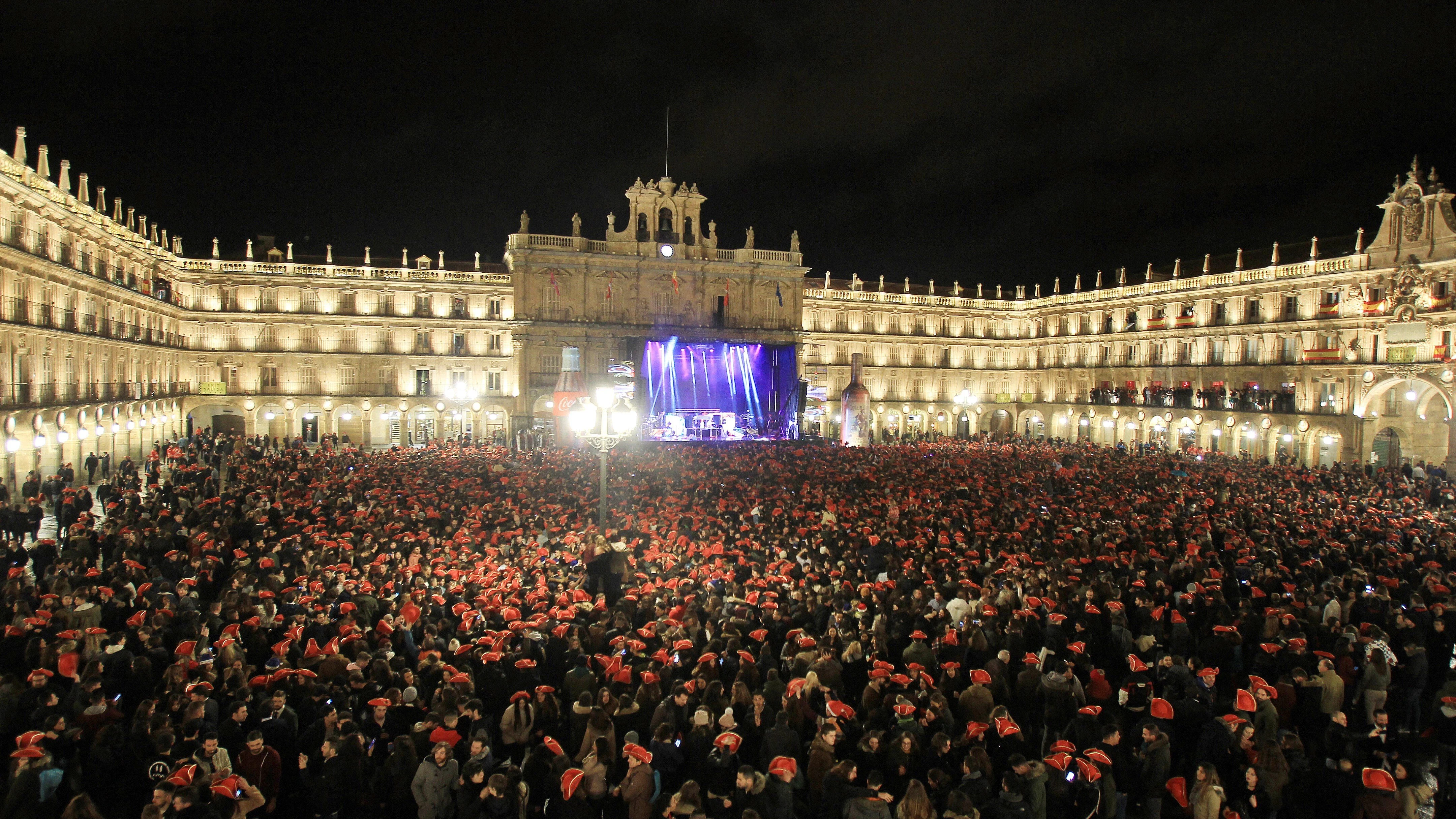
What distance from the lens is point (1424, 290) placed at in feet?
106

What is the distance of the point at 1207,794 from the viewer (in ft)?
18.4

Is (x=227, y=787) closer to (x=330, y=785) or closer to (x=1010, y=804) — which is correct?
(x=330, y=785)

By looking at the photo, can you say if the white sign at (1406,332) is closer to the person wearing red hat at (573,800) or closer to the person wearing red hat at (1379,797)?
the person wearing red hat at (1379,797)

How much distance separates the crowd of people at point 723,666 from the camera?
5.89m

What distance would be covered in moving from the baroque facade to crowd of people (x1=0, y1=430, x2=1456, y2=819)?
22550 millimetres

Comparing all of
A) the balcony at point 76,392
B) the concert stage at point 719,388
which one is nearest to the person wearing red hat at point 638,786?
the balcony at point 76,392

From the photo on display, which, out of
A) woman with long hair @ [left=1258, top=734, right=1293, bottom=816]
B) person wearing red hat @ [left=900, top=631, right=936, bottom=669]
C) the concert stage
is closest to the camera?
woman with long hair @ [left=1258, top=734, right=1293, bottom=816]

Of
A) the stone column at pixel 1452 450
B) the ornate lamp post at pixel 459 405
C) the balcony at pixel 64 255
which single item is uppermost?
the balcony at pixel 64 255

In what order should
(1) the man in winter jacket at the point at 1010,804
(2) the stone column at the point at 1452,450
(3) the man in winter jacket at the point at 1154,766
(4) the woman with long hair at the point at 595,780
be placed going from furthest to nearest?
(2) the stone column at the point at 1452,450 → (3) the man in winter jacket at the point at 1154,766 → (4) the woman with long hair at the point at 595,780 → (1) the man in winter jacket at the point at 1010,804

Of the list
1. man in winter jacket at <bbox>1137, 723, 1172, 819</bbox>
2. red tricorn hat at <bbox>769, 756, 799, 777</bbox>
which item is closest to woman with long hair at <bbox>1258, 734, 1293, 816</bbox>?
man in winter jacket at <bbox>1137, 723, 1172, 819</bbox>

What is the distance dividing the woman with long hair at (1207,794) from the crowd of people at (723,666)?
0.02 metres

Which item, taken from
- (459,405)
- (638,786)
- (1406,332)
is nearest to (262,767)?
(638,786)

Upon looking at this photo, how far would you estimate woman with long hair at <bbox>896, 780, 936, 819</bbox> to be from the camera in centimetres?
525

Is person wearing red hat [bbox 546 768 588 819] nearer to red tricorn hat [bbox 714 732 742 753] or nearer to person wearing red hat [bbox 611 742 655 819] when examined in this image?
person wearing red hat [bbox 611 742 655 819]
